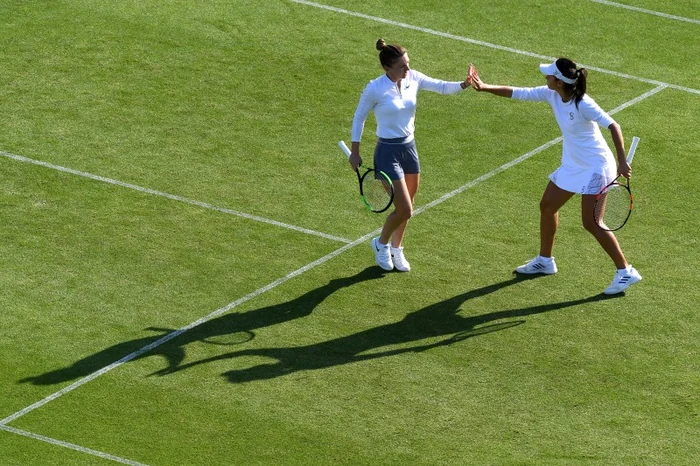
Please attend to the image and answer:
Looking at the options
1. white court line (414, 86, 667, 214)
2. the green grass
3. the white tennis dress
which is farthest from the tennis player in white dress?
white court line (414, 86, 667, 214)

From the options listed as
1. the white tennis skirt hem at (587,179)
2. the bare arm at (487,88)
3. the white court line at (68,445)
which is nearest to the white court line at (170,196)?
the bare arm at (487,88)

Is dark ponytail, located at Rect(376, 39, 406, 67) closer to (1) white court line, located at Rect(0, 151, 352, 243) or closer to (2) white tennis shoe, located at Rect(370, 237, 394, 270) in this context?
(2) white tennis shoe, located at Rect(370, 237, 394, 270)

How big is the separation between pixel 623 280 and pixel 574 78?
7.21 feet

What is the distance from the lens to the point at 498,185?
57.3 ft

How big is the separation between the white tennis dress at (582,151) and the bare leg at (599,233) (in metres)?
0.16

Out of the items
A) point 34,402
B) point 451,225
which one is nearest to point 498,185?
point 451,225

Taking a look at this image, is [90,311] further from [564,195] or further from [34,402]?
[564,195]

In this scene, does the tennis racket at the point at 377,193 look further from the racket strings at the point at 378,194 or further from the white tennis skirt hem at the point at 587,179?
the white tennis skirt hem at the point at 587,179

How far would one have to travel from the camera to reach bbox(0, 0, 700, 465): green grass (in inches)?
488

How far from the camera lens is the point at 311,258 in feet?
51.1

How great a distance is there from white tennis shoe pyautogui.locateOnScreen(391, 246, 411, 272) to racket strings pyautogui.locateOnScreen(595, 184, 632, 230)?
2.16 metres

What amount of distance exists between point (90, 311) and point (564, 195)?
494 cm

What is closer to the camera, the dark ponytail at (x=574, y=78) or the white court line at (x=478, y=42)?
the dark ponytail at (x=574, y=78)

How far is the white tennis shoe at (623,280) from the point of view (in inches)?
577
